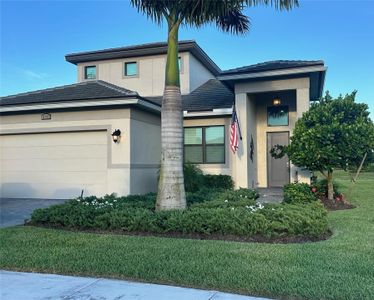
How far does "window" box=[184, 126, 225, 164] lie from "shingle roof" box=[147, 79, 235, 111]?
→ 2.93 ft

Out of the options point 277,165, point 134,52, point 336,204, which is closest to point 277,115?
point 277,165

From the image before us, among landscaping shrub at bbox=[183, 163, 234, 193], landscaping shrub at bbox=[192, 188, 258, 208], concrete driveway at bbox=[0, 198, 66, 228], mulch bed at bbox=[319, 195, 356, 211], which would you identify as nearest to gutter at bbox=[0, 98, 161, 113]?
landscaping shrub at bbox=[183, 163, 234, 193]

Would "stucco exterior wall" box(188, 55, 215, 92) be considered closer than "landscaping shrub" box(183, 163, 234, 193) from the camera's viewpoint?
No

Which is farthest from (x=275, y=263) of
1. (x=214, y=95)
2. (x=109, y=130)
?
(x=214, y=95)

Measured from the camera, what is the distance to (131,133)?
529 inches

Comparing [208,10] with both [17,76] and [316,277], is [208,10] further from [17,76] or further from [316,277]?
[17,76]

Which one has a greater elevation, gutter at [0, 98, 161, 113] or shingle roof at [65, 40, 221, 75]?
shingle roof at [65, 40, 221, 75]

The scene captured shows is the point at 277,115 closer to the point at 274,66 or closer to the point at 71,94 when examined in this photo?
the point at 274,66

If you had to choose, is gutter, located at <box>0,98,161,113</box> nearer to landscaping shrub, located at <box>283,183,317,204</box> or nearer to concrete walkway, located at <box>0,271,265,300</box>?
landscaping shrub, located at <box>283,183,317,204</box>

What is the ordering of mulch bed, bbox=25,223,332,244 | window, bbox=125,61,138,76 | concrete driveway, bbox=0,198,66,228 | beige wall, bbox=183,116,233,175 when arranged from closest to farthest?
mulch bed, bbox=25,223,332,244 → concrete driveway, bbox=0,198,66,228 → beige wall, bbox=183,116,233,175 → window, bbox=125,61,138,76

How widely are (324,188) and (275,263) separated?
26.1 feet

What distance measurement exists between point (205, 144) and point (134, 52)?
20.9 ft

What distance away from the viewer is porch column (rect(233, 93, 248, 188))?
14.0 metres

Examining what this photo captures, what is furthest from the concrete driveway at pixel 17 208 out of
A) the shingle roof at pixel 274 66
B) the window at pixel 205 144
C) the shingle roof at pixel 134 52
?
the shingle roof at pixel 134 52
